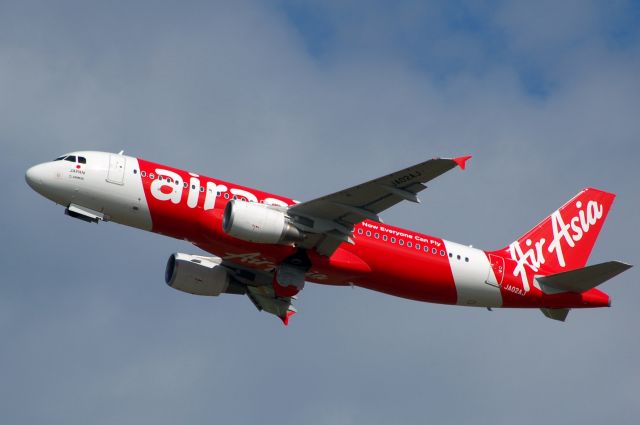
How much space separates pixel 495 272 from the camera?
52469 millimetres

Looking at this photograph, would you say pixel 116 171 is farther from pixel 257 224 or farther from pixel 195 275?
pixel 195 275

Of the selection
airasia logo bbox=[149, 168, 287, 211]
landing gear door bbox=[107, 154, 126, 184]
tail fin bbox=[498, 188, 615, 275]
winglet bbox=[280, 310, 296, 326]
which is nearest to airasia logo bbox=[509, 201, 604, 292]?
tail fin bbox=[498, 188, 615, 275]

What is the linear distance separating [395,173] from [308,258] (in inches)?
266

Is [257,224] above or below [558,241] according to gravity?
below

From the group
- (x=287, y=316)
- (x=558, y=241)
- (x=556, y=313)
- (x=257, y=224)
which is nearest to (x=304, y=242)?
(x=257, y=224)

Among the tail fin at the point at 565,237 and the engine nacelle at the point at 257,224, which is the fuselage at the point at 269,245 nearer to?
the engine nacelle at the point at 257,224

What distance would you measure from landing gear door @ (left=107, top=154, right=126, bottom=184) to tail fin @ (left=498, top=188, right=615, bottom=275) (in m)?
18.8

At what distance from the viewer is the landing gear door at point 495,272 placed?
52281 millimetres

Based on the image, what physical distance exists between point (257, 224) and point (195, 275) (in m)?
7.70

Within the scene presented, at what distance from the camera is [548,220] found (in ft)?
186

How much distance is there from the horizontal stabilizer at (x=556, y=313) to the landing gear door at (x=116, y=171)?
21.0 meters

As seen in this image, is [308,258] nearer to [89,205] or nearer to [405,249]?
[405,249]

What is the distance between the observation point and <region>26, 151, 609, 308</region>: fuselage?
4738 cm

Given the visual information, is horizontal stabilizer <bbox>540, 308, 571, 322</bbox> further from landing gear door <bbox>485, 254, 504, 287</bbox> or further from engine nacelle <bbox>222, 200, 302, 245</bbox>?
engine nacelle <bbox>222, 200, 302, 245</bbox>
